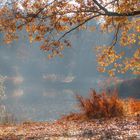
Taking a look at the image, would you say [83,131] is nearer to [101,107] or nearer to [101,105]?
[101,107]

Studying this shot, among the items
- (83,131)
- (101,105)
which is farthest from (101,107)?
(83,131)

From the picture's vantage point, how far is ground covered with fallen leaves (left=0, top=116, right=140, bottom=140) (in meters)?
13.4

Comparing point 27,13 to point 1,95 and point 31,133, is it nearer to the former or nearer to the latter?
point 31,133

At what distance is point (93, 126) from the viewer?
50.1ft

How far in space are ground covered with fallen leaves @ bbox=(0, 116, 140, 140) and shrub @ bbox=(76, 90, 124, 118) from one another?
676mm

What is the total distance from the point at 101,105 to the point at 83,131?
10.9ft

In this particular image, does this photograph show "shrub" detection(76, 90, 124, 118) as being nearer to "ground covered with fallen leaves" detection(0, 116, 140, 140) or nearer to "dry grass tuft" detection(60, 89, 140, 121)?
"dry grass tuft" detection(60, 89, 140, 121)

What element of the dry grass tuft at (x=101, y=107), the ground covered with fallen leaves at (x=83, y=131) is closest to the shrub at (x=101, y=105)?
the dry grass tuft at (x=101, y=107)

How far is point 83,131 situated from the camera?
14.3m

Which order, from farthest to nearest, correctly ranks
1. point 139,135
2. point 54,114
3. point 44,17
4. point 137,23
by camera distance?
point 54,114, point 137,23, point 44,17, point 139,135

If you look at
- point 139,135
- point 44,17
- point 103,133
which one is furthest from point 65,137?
point 44,17

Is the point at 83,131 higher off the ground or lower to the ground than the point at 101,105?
lower

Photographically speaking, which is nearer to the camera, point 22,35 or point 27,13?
point 27,13

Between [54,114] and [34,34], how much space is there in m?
111
